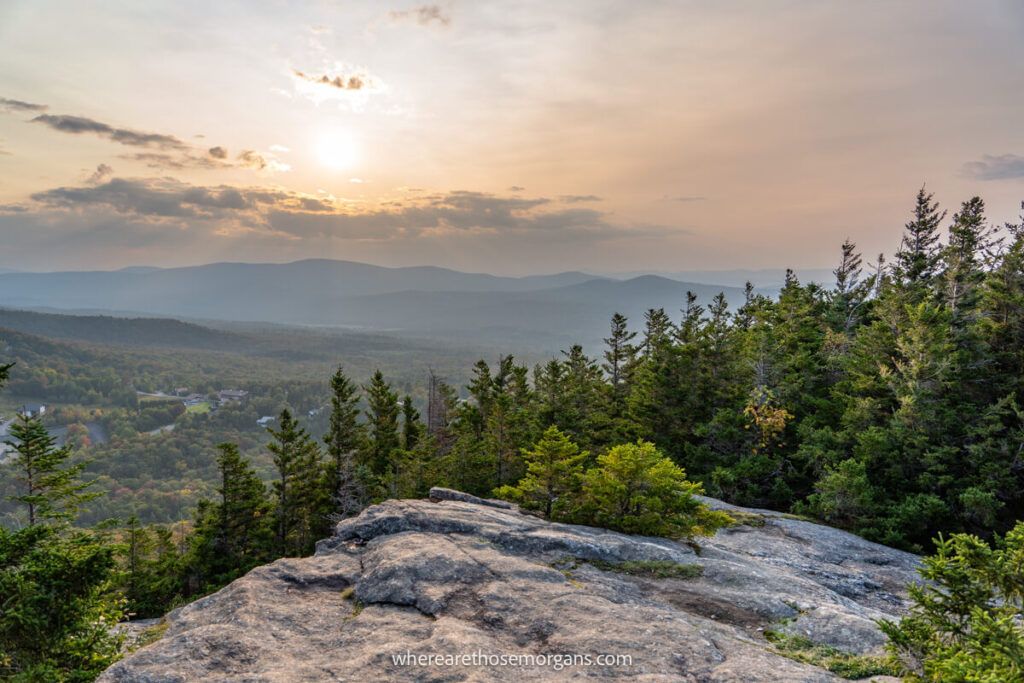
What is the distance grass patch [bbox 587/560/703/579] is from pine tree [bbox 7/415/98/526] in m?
Answer: 18.6

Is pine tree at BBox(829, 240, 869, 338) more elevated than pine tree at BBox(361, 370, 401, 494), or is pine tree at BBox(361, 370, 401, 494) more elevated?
pine tree at BBox(829, 240, 869, 338)

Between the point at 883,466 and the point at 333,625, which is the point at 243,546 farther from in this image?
the point at 883,466

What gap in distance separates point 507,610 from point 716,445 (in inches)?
1163

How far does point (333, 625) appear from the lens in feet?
34.1

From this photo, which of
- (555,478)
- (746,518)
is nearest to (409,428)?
(555,478)

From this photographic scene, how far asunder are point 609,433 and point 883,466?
653 inches

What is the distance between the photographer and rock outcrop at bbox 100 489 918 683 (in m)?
8.59

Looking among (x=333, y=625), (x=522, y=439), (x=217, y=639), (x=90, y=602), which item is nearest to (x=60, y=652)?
(x=90, y=602)

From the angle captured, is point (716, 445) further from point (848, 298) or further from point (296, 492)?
point (296, 492)

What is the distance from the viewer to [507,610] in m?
10.5

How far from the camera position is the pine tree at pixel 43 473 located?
17.4 meters

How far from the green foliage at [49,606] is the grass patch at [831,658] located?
16.3 m

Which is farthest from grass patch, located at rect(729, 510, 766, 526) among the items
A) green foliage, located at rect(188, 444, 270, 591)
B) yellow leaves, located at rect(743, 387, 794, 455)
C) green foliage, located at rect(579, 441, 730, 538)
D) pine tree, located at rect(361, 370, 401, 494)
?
green foliage, located at rect(188, 444, 270, 591)

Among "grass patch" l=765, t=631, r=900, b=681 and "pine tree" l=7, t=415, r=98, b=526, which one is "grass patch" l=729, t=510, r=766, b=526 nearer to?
"grass patch" l=765, t=631, r=900, b=681
